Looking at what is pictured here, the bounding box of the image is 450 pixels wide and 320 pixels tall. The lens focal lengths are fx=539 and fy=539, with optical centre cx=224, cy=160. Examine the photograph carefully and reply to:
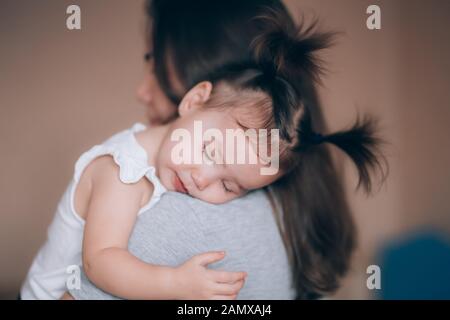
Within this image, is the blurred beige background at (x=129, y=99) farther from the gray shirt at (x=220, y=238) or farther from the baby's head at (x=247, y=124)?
the gray shirt at (x=220, y=238)

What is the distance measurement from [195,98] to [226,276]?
373 millimetres

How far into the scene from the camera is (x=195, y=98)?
1.14 m

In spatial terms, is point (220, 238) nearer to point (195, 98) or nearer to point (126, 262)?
point (126, 262)

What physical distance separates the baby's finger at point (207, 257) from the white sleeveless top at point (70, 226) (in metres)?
0.14

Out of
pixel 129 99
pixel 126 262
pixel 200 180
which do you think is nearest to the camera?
pixel 126 262

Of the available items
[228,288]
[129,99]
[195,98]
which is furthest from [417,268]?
[129,99]

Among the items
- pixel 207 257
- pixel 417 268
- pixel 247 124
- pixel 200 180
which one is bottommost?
pixel 417 268

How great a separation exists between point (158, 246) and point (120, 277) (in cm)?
10

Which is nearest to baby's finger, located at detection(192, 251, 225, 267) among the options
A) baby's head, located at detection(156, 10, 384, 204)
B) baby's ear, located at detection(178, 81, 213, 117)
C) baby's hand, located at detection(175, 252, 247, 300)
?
baby's hand, located at detection(175, 252, 247, 300)

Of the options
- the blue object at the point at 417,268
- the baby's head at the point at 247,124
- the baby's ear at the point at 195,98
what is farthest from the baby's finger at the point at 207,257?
the blue object at the point at 417,268

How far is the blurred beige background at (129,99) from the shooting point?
1.16 m

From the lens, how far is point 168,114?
47.5 inches

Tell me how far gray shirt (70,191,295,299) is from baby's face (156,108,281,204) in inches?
1.7
